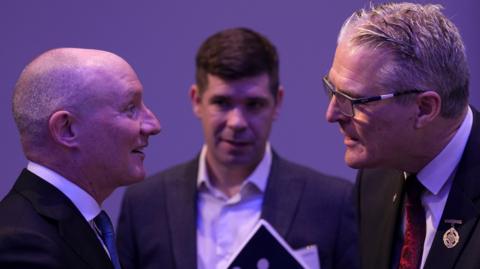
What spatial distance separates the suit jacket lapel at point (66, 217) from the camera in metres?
2.19

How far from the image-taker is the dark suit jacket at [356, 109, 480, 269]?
7.61 feet

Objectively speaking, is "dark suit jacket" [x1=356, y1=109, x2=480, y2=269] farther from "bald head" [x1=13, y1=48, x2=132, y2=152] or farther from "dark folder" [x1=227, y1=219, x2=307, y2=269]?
"bald head" [x1=13, y1=48, x2=132, y2=152]

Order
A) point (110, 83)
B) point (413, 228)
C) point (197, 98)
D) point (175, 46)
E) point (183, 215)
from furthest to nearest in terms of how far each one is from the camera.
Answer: point (175, 46), point (197, 98), point (183, 215), point (413, 228), point (110, 83)

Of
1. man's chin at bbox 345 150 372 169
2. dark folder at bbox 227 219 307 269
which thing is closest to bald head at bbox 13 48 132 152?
dark folder at bbox 227 219 307 269

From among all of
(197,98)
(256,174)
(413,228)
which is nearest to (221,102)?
(197,98)

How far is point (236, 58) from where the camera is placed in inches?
135

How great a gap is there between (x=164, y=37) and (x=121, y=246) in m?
1.48

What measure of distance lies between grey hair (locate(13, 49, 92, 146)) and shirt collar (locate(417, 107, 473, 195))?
3.45 ft

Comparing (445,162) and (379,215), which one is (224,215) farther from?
(445,162)

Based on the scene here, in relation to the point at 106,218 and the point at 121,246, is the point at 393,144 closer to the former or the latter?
the point at 106,218

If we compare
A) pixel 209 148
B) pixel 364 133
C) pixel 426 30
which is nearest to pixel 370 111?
pixel 364 133

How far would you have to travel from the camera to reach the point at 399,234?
2.55m

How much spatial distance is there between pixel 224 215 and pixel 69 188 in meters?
1.16

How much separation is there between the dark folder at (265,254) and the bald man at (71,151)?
1.27 feet
